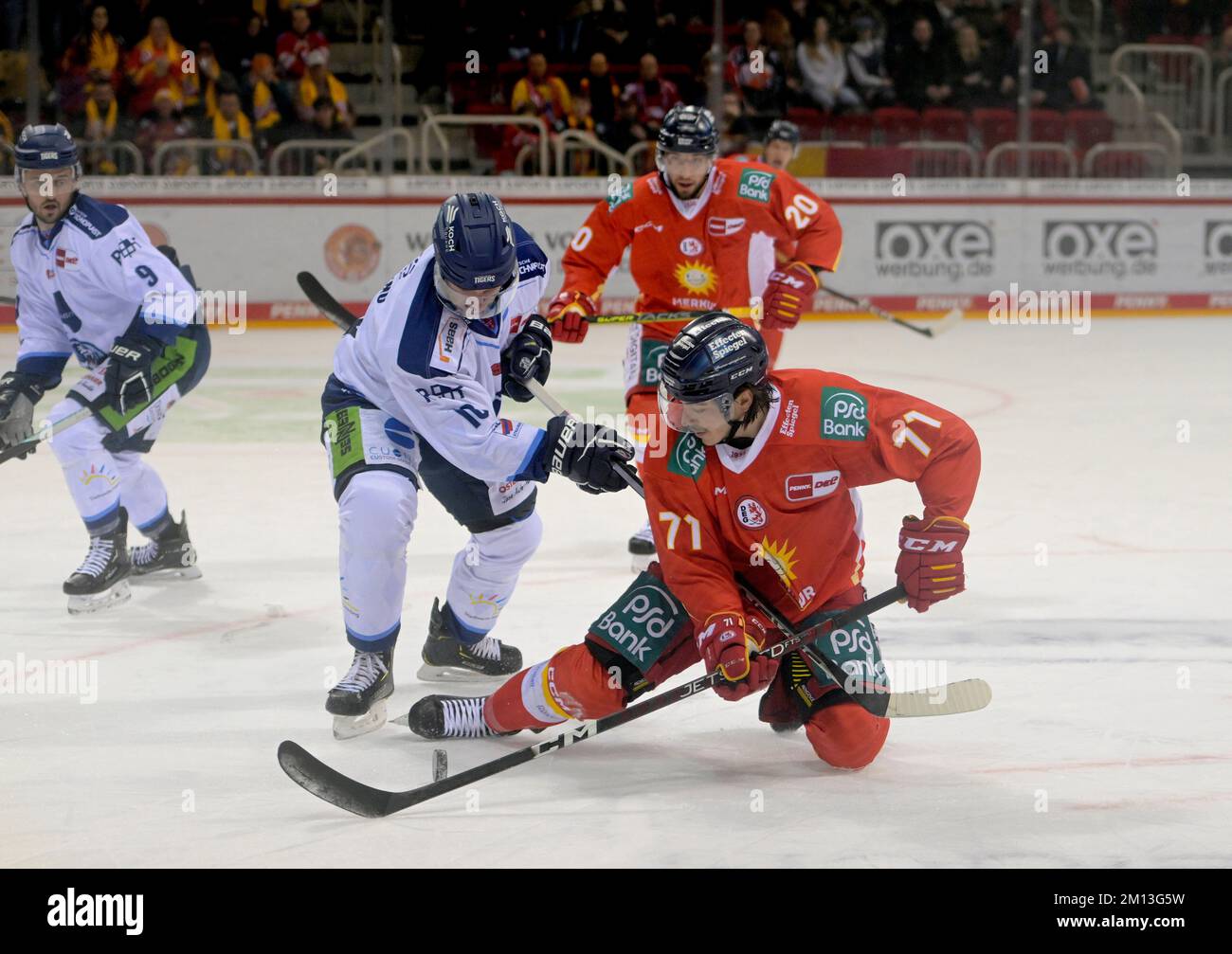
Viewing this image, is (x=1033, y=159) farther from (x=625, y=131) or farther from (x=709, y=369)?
(x=709, y=369)

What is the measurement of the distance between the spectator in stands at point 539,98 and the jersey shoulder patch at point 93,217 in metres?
7.00

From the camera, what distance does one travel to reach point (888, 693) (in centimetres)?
333

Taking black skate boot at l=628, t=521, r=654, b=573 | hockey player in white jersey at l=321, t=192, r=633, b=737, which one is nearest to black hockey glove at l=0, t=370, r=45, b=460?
hockey player in white jersey at l=321, t=192, r=633, b=737

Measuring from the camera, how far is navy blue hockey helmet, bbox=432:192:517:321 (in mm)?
3455

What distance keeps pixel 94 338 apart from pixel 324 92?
6.57 m

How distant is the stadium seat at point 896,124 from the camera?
11.7 m

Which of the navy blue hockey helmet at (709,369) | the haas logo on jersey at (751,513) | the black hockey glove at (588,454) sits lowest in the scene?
the haas logo on jersey at (751,513)

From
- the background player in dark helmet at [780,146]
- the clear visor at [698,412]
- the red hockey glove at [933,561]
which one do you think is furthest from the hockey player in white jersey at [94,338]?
the background player in dark helmet at [780,146]

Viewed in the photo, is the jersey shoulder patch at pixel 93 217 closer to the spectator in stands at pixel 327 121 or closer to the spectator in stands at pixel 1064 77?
the spectator in stands at pixel 327 121

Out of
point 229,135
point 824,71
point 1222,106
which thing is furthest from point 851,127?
point 229,135

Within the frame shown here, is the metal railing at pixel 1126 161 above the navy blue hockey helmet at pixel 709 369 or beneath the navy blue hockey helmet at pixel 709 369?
above

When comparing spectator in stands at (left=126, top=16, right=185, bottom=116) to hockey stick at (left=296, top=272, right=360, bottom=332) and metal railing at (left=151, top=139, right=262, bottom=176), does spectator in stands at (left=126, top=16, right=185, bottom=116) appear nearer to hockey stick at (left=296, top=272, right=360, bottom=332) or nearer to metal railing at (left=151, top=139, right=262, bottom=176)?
metal railing at (left=151, top=139, right=262, bottom=176)

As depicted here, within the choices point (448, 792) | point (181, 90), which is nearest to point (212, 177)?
point (181, 90)

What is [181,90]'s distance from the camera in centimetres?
1079
